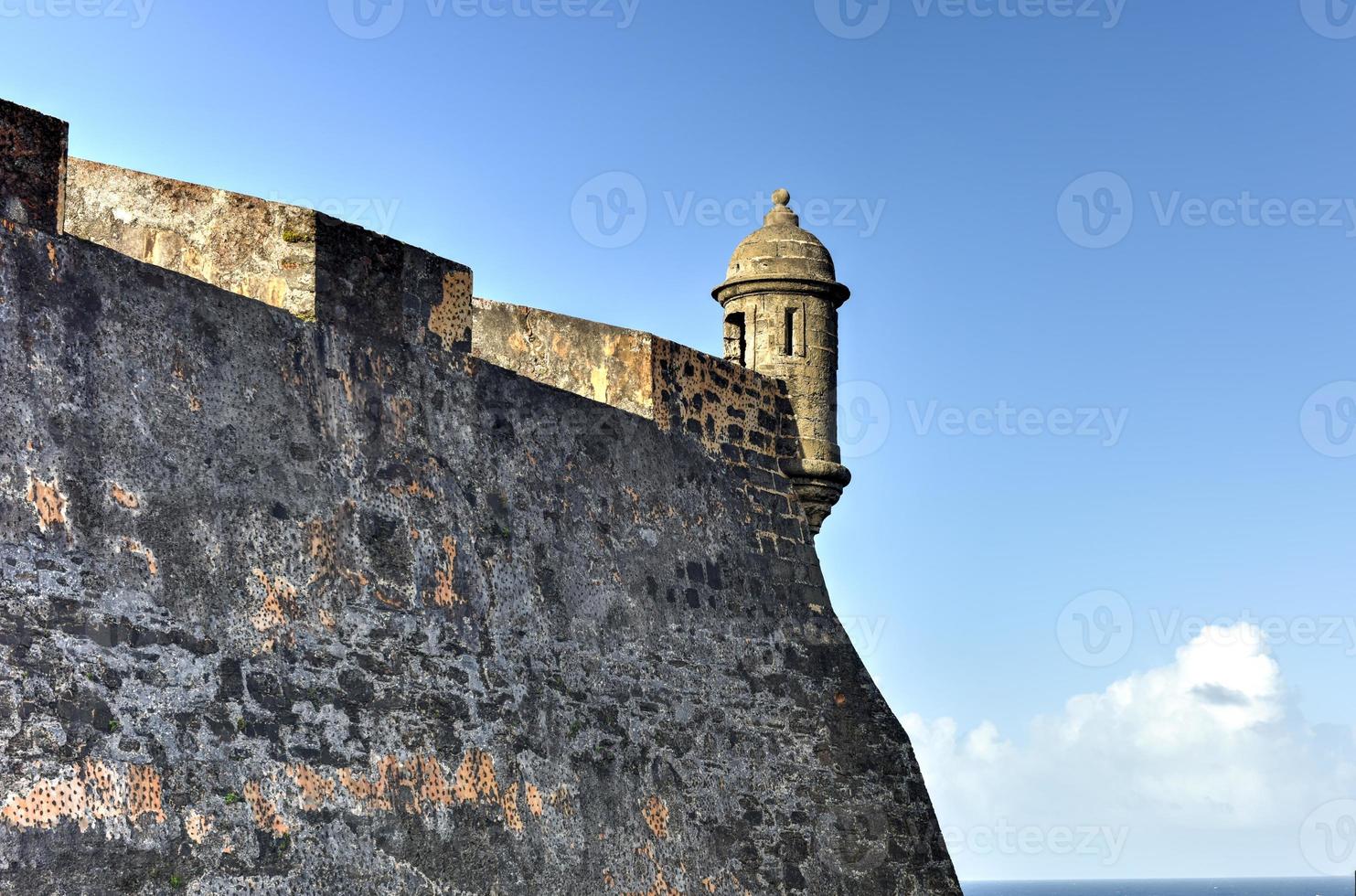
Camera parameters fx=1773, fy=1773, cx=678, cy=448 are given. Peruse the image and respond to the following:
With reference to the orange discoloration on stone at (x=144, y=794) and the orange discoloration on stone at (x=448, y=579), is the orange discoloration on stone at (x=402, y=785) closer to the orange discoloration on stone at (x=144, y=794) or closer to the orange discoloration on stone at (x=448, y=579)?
the orange discoloration on stone at (x=448, y=579)

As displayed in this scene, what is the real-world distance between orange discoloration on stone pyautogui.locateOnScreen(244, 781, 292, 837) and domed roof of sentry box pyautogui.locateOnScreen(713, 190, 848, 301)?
598 cm

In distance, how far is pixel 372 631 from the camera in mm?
7457

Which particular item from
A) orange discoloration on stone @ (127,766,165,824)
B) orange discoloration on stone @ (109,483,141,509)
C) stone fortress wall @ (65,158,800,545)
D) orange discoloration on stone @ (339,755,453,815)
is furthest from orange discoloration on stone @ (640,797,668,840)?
orange discoloration on stone @ (109,483,141,509)

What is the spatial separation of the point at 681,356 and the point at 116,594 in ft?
15.4

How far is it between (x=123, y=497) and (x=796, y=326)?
6.00 meters

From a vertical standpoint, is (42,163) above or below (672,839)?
above

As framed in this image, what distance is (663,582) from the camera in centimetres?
967

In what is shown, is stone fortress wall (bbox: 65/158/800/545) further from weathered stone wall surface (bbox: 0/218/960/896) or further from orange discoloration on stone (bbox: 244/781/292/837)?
orange discoloration on stone (bbox: 244/781/292/837)

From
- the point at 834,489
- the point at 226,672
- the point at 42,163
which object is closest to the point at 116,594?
the point at 226,672

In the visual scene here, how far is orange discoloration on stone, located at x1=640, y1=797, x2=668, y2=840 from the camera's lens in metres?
8.80

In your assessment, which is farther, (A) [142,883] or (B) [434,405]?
(B) [434,405]

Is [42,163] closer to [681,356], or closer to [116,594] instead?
[116,594]

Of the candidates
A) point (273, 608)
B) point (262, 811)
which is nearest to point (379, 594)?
point (273, 608)

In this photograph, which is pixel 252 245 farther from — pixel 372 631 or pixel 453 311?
pixel 372 631
